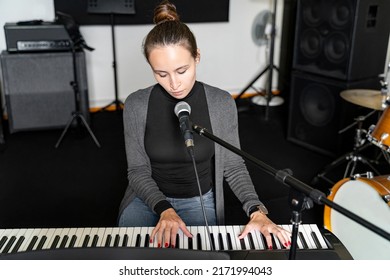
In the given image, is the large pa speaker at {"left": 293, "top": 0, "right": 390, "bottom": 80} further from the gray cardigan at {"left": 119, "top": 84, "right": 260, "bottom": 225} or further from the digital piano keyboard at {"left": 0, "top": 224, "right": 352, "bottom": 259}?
the digital piano keyboard at {"left": 0, "top": 224, "right": 352, "bottom": 259}

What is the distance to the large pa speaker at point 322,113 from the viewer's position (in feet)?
10.7

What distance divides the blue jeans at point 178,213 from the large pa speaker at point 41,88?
97.7 inches

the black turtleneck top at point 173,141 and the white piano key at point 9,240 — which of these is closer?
the white piano key at point 9,240

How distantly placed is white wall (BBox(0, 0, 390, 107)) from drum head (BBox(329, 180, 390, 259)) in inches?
117

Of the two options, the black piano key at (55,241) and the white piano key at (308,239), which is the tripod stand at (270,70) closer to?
the white piano key at (308,239)

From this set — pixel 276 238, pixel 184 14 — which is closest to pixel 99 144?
pixel 184 14

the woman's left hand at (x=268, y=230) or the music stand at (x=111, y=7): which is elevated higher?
the music stand at (x=111, y=7)

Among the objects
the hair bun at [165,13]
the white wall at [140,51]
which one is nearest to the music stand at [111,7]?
the white wall at [140,51]

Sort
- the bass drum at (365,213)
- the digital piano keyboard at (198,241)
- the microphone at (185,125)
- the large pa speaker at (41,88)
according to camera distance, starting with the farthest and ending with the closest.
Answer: the large pa speaker at (41,88)
the bass drum at (365,213)
the digital piano keyboard at (198,241)
the microphone at (185,125)

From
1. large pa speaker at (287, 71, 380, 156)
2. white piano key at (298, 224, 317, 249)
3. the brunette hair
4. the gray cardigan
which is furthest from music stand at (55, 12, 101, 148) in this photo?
white piano key at (298, 224, 317, 249)

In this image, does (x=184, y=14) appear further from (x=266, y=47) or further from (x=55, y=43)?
(x=55, y=43)

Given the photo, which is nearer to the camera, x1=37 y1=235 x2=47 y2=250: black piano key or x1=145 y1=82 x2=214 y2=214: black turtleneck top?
x1=37 y1=235 x2=47 y2=250: black piano key

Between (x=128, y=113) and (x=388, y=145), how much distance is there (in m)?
1.25

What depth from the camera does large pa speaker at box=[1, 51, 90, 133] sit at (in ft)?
12.4
